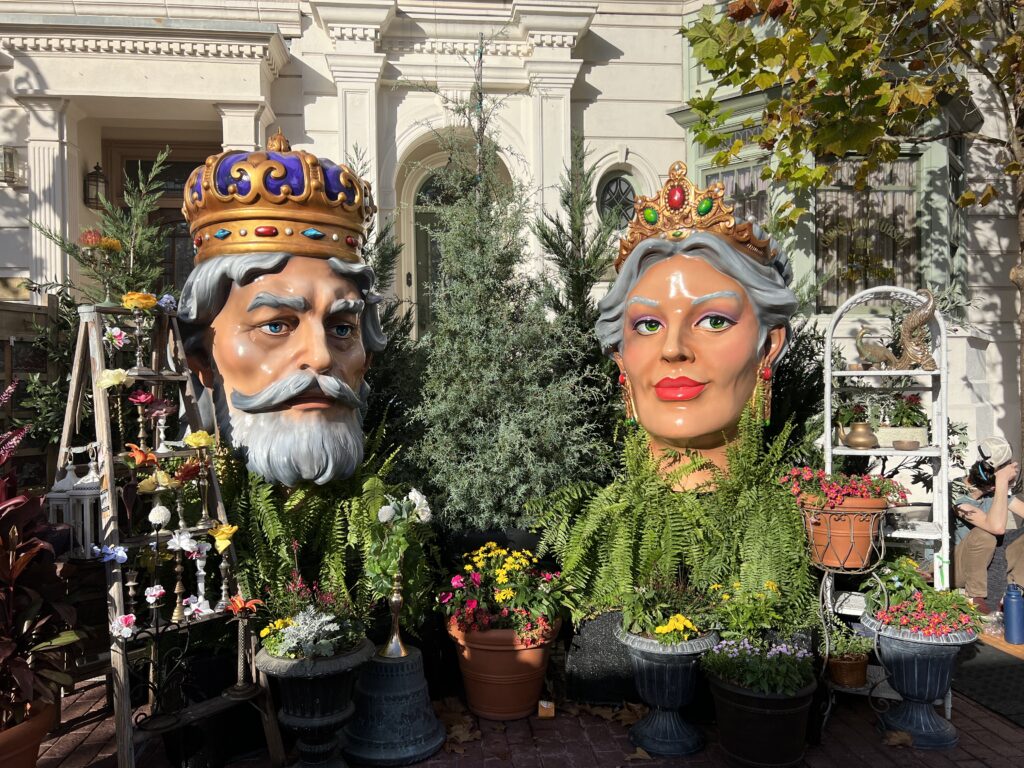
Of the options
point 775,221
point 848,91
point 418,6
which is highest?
point 418,6

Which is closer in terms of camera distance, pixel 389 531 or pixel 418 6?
pixel 389 531

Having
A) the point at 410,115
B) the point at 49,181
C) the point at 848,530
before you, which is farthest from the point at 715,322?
the point at 49,181

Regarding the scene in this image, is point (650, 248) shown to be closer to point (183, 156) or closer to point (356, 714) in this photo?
point (356, 714)

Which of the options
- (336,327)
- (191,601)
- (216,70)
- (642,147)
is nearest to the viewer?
(191,601)

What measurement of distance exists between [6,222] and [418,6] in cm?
546

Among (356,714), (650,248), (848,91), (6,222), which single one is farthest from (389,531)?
(6,222)

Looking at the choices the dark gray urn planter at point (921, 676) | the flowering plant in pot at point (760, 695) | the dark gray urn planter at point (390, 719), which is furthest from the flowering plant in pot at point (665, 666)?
the dark gray urn planter at point (390, 719)

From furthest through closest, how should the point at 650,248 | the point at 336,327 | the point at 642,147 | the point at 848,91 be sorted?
the point at 642,147 → the point at 848,91 → the point at 650,248 → the point at 336,327

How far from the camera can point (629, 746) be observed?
4062 mm

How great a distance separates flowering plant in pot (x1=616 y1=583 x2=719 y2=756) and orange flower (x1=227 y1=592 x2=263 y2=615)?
6.42 ft

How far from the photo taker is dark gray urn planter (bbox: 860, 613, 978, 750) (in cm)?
405

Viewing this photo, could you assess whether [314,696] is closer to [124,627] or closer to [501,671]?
[124,627]

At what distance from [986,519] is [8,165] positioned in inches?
414

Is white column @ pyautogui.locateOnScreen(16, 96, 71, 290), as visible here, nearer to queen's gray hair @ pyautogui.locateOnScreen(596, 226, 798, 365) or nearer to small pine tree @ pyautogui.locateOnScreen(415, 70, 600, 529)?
small pine tree @ pyautogui.locateOnScreen(415, 70, 600, 529)
